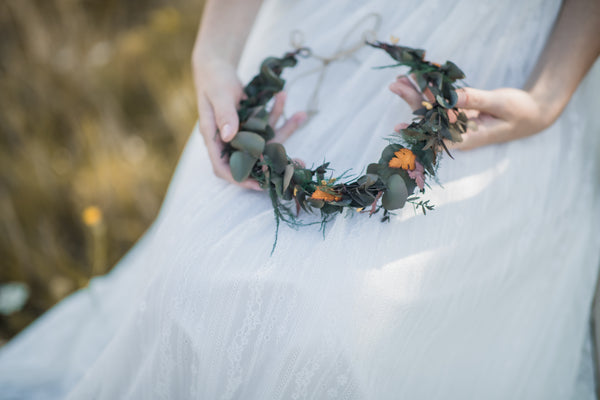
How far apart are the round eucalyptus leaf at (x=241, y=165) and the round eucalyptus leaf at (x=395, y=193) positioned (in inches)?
9.9

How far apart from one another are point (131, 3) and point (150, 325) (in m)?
2.46

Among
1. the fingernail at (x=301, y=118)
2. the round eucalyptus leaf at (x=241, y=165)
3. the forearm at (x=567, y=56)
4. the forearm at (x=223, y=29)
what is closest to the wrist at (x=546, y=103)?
the forearm at (x=567, y=56)

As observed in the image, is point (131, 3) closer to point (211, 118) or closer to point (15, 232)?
point (15, 232)

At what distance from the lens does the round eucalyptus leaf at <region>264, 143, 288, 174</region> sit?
2.57 feet

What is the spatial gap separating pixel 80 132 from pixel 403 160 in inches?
73.4

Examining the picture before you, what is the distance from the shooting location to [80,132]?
6.90 ft

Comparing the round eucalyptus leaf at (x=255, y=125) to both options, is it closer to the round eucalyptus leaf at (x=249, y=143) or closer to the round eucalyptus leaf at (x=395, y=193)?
the round eucalyptus leaf at (x=249, y=143)

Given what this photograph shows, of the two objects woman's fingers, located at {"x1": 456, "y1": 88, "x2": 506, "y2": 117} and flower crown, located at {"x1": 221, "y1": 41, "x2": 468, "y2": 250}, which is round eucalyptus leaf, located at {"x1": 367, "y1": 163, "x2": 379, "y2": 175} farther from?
woman's fingers, located at {"x1": 456, "y1": 88, "x2": 506, "y2": 117}

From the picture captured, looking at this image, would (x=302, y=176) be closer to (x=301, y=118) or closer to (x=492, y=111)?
(x=301, y=118)

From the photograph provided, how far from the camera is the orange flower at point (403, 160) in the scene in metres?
0.73

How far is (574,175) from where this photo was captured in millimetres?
902

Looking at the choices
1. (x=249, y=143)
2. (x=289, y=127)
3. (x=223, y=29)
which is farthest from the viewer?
(x=223, y=29)

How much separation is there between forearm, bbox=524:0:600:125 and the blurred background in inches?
58.6

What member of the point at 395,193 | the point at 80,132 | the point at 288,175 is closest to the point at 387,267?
the point at 395,193
